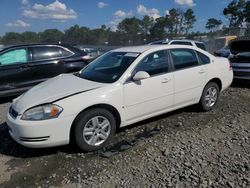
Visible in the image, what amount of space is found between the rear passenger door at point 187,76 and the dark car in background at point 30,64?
3.67 meters

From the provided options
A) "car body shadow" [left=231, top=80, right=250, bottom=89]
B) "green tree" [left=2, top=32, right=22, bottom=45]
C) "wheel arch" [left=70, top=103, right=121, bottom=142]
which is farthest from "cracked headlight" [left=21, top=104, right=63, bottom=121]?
"green tree" [left=2, top=32, right=22, bottom=45]

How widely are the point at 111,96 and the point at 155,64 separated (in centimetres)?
118

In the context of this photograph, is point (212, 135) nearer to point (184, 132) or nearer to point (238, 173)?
point (184, 132)

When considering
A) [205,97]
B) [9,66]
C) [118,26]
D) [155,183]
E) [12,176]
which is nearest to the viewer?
[155,183]

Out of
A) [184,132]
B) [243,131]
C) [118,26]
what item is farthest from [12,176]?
[118,26]

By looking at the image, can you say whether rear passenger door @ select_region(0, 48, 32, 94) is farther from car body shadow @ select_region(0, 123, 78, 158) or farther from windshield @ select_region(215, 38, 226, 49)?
windshield @ select_region(215, 38, 226, 49)

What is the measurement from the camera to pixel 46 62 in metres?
7.61

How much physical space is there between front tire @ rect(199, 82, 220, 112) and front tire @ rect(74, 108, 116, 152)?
7.55ft

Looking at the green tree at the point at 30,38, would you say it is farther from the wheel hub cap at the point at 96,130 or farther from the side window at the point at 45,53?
the wheel hub cap at the point at 96,130

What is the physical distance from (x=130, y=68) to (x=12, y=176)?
2.40 m

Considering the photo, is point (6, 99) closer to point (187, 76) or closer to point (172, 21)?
point (187, 76)

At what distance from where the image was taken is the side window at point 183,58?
206 inches

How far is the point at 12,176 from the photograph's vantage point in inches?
144

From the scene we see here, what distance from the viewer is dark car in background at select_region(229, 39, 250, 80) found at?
845 cm
